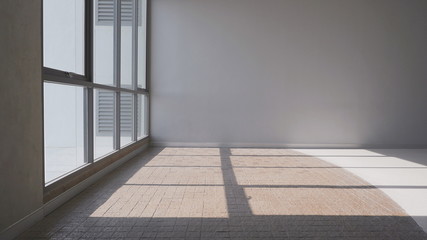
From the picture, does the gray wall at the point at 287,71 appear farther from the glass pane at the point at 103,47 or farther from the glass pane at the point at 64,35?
the glass pane at the point at 64,35

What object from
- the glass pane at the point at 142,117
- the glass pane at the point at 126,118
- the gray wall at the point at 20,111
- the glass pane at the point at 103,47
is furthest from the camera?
the glass pane at the point at 142,117

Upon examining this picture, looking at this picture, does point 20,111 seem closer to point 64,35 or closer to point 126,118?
point 64,35

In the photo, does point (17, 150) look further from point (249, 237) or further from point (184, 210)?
point (249, 237)

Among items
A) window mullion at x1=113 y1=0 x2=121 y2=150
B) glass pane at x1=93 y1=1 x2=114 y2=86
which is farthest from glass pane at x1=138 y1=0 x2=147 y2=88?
glass pane at x1=93 y1=1 x2=114 y2=86

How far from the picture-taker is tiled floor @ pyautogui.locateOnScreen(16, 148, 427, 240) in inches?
78.5

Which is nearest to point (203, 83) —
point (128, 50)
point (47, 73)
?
point (128, 50)

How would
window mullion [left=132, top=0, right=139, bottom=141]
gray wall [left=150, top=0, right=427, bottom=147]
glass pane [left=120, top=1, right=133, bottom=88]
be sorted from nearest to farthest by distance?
1. glass pane [left=120, top=1, right=133, bottom=88]
2. window mullion [left=132, top=0, right=139, bottom=141]
3. gray wall [left=150, top=0, right=427, bottom=147]

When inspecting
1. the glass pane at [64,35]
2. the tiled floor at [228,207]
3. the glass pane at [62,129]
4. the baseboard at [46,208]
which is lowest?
the tiled floor at [228,207]

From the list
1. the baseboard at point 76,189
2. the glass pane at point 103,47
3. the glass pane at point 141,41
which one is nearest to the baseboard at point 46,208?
the baseboard at point 76,189

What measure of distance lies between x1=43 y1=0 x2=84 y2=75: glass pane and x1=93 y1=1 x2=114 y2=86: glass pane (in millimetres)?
295

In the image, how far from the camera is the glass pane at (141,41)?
211 inches

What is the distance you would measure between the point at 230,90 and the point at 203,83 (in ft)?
1.49

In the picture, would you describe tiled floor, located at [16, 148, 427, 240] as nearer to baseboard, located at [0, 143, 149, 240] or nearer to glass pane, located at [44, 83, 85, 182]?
baseboard, located at [0, 143, 149, 240]

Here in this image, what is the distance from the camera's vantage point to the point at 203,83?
575cm
